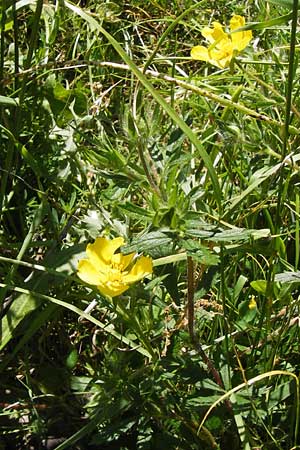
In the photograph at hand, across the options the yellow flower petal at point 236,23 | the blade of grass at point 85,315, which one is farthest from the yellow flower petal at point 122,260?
the yellow flower petal at point 236,23

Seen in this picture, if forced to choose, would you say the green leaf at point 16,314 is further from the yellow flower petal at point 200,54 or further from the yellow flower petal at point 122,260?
the yellow flower petal at point 200,54

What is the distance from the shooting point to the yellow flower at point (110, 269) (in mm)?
976

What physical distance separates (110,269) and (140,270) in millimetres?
54

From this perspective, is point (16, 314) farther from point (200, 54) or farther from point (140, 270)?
point (200, 54)

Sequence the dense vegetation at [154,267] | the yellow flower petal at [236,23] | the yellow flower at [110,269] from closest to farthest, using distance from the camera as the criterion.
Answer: the yellow flower at [110,269]
the dense vegetation at [154,267]
the yellow flower petal at [236,23]

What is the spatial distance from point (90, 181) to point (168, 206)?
431 millimetres

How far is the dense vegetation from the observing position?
108 centimetres

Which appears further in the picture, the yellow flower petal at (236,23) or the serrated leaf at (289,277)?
the yellow flower petal at (236,23)

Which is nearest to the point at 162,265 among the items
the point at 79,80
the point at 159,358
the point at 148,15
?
the point at 159,358

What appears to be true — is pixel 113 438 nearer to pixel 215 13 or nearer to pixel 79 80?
pixel 79 80

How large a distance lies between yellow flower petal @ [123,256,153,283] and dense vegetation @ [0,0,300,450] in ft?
0.08

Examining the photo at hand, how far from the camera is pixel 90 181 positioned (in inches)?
55.4

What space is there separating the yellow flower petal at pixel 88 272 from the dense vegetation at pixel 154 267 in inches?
1.7

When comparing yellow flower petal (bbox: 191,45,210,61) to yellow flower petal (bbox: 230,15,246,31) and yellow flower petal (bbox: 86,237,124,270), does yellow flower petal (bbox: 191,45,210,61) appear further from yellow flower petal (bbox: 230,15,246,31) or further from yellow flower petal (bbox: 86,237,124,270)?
yellow flower petal (bbox: 86,237,124,270)
